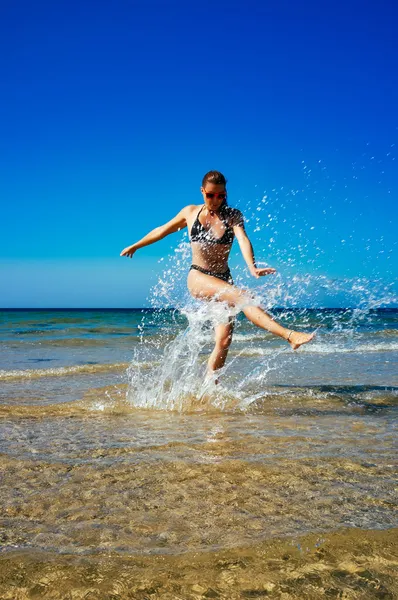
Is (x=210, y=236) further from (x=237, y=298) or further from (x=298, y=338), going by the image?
(x=298, y=338)

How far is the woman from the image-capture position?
5.30 m

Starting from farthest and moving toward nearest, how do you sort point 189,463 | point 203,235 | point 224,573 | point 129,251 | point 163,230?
point 129,251
point 163,230
point 203,235
point 189,463
point 224,573

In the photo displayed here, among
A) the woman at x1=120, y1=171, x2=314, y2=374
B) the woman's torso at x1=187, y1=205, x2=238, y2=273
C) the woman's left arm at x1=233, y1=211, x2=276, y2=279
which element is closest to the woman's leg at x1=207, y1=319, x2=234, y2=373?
the woman at x1=120, y1=171, x2=314, y2=374

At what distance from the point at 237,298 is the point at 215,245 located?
717 mm

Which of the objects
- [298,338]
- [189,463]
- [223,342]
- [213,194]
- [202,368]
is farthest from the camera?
[202,368]

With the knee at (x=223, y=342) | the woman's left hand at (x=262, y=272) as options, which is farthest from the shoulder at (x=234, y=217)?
the knee at (x=223, y=342)

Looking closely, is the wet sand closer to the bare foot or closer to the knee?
the bare foot

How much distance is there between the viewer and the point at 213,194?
5.34 metres

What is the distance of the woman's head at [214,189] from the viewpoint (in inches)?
209

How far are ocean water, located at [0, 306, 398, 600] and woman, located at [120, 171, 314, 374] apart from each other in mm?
260

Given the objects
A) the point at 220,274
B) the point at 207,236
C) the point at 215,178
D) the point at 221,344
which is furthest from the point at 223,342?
the point at 215,178

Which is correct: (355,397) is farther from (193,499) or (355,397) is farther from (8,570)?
(8,570)

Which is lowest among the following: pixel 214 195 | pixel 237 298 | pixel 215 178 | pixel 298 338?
pixel 298 338

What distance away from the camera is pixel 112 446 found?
11.7 feet
